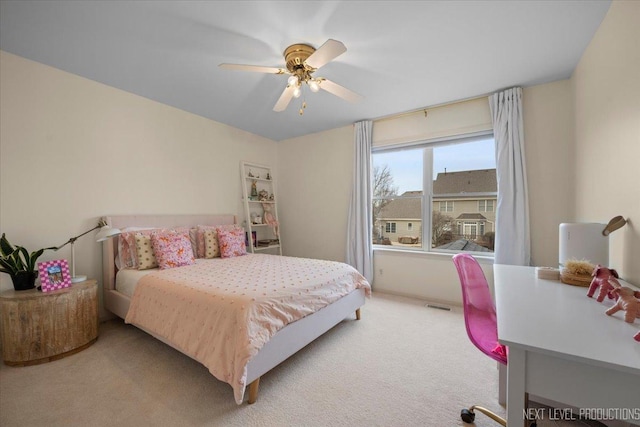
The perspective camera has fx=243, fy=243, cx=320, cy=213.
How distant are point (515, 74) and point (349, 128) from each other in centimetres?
207

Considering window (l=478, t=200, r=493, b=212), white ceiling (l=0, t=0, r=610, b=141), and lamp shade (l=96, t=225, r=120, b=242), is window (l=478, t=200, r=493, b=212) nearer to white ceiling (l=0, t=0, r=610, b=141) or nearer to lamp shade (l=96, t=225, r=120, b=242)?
white ceiling (l=0, t=0, r=610, b=141)

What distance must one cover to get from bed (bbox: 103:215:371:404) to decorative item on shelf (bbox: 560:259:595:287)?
156cm

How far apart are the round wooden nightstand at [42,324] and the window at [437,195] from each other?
3444 mm

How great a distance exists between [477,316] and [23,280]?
3378mm

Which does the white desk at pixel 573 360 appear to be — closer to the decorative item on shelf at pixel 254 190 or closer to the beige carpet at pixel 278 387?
the beige carpet at pixel 278 387

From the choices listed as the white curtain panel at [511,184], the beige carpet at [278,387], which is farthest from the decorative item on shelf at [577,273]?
the white curtain panel at [511,184]

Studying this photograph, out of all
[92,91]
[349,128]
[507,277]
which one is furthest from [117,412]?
[349,128]

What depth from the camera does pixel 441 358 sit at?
1967mm

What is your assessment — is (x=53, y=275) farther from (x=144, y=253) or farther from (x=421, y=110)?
(x=421, y=110)

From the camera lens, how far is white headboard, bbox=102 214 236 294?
2.53m

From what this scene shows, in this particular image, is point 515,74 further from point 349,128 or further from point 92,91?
point 92,91

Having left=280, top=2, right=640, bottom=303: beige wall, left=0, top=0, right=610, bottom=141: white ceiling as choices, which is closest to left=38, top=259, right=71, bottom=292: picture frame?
left=0, top=0, right=610, bottom=141: white ceiling

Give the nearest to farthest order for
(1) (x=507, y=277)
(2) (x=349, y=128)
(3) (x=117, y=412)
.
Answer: (3) (x=117, y=412)
(1) (x=507, y=277)
(2) (x=349, y=128)

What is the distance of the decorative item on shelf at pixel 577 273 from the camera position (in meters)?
1.35
